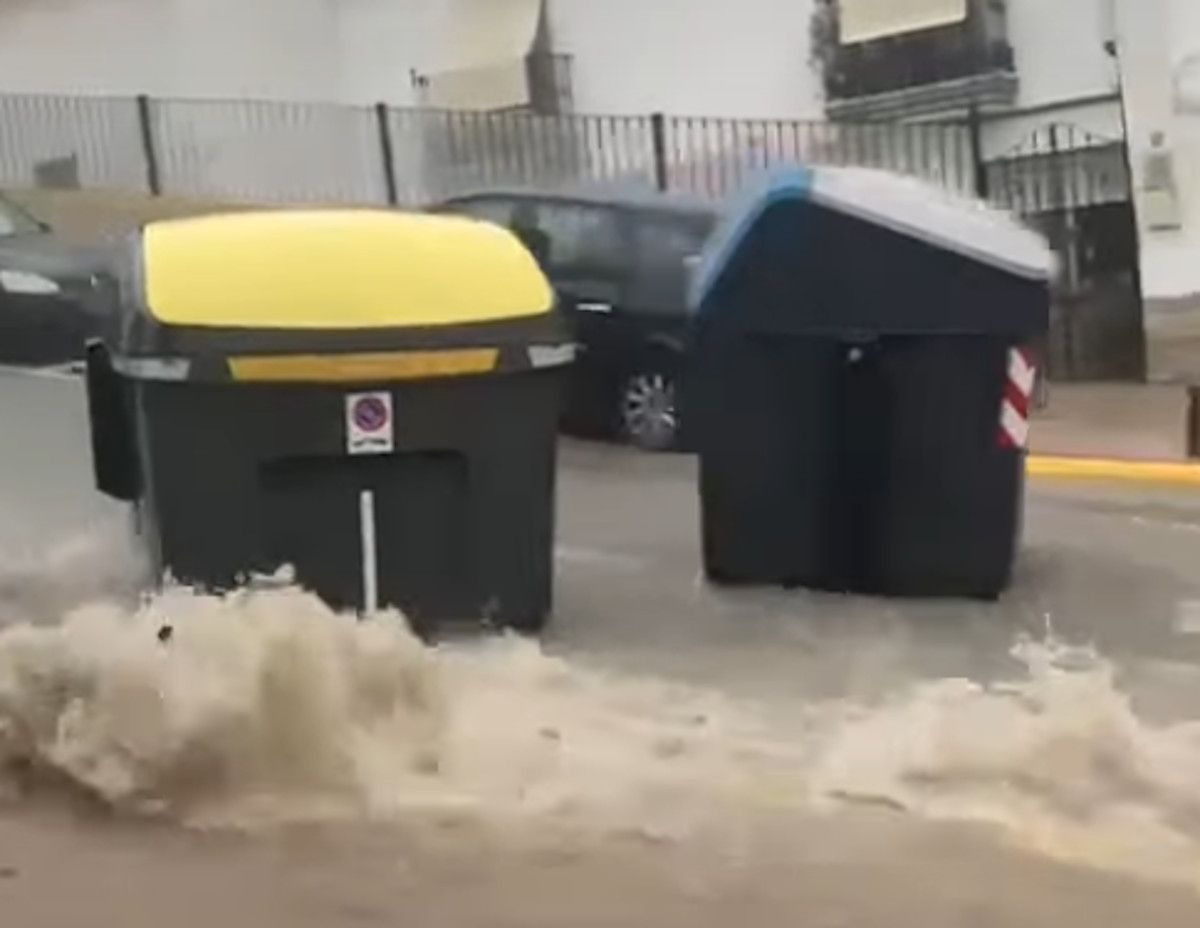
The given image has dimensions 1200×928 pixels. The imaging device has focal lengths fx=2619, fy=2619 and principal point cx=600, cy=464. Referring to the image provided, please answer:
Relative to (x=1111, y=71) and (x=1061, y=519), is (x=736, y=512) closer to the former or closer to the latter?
(x=1061, y=519)

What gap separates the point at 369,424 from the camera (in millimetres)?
7684

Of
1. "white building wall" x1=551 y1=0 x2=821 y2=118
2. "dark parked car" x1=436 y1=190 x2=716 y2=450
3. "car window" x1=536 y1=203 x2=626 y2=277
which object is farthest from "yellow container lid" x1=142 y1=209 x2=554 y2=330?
"white building wall" x1=551 y1=0 x2=821 y2=118

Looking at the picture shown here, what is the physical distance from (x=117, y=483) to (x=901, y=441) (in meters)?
2.62

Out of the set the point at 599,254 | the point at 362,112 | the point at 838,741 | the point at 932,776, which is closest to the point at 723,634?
the point at 838,741

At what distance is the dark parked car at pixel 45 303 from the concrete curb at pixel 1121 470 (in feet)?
22.0

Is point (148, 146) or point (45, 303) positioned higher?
point (148, 146)

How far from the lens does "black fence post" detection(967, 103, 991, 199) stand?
22422 mm

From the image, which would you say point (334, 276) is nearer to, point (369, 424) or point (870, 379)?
point (369, 424)

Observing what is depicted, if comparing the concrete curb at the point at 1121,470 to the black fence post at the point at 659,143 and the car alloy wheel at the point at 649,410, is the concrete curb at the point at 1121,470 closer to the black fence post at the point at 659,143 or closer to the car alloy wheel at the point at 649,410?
the car alloy wheel at the point at 649,410

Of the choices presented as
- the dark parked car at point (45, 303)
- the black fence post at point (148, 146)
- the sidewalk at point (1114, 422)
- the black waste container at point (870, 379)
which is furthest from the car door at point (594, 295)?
the black fence post at point (148, 146)

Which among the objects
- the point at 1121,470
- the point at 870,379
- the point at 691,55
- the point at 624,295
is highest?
the point at 691,55

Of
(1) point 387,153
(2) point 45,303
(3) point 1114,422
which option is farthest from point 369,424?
(1) point 387,153

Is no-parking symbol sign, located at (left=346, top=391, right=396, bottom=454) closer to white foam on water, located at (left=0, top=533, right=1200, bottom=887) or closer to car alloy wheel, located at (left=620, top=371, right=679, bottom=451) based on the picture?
white foam on water, located at (left=0, top=533, right=1200, bottom=887)

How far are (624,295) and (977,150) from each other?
841cm
